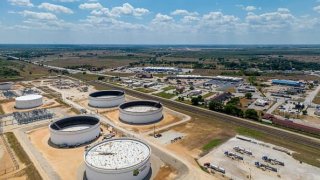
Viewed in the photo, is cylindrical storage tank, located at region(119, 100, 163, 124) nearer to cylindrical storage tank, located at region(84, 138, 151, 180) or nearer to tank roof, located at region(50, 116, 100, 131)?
tank roof, located at region(50, 116, 100, 131)

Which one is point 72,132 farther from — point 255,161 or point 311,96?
point 311,96

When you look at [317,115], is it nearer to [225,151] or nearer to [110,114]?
[225,151]

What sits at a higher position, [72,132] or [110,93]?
[110,93]

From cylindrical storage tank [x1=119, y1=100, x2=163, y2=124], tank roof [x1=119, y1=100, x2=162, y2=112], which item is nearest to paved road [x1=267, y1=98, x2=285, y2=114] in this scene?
tank roof [x1=119, y1=100, x2=162, y2=112]

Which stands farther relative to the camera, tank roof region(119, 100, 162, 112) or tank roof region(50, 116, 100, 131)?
tank roof region(119, 100, 162, 112)

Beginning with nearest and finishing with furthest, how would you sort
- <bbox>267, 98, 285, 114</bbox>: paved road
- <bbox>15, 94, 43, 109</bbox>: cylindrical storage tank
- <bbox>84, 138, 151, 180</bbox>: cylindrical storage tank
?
<bbox>84, 138, 151, 180</bbox>: cylindrical storage tank → <bbox>267, 98, 285, 114</bbox>: paved road → <bbox>15, 94, 43, 109</bbox>: cylindrical storage tank

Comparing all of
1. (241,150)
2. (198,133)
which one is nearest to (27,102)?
(198,133)

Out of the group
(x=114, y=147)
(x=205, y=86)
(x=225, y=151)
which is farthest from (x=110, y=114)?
(x=205, y=86)
